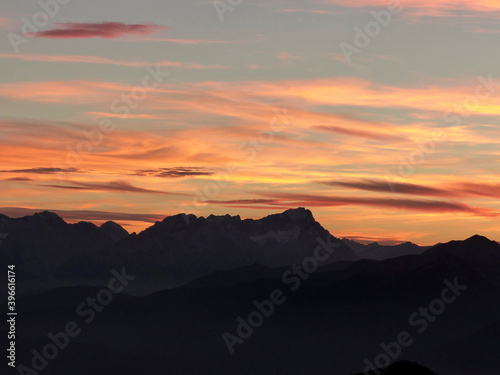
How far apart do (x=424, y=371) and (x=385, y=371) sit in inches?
346

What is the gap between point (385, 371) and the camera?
162375 mm

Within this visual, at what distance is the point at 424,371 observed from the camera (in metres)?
158
